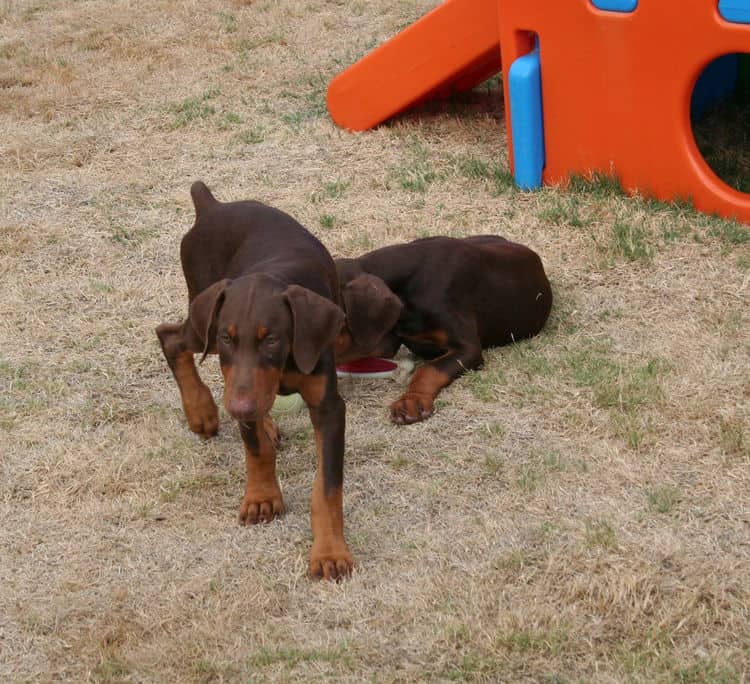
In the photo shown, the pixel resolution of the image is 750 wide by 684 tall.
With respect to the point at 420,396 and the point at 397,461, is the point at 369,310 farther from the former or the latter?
the point at 397,461

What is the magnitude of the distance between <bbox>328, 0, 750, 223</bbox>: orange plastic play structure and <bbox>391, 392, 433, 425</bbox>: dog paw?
2.21m

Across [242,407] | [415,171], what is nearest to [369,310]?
[242,407]

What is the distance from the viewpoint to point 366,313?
4762mm

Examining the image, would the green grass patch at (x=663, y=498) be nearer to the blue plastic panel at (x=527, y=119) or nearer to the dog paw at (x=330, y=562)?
the dog paw at (x=330, y=562)

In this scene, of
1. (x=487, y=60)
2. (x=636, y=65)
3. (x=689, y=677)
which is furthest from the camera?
(x=487, y=60)

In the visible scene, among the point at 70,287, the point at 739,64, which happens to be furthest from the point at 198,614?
the point at 739,64

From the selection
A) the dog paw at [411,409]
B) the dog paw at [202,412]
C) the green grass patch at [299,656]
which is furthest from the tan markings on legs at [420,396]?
the green grass patch at [299,656]

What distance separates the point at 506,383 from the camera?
504 cm

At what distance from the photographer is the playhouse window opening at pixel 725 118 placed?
6.97 meters

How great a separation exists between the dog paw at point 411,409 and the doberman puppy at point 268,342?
0.49 meters

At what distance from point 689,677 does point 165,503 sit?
77.2 inches

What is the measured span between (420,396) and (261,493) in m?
0.90

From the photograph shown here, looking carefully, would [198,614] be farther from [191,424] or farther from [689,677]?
[689,677]

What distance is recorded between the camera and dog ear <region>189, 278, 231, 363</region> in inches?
151
